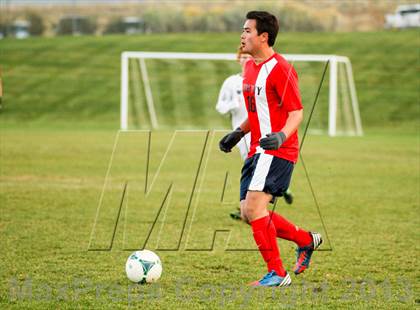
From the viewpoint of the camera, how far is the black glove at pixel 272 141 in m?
5.90

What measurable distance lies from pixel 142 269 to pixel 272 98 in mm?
1741

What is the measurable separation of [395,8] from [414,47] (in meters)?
10.7

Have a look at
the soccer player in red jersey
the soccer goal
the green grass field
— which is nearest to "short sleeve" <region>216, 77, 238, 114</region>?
the green grass field

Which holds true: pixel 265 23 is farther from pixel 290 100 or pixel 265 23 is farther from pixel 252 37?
pixel 290 100

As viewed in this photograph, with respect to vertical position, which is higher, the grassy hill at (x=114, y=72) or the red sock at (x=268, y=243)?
the red sock at (x=268, y=243)

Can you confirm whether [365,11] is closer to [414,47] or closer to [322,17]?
[322,17]

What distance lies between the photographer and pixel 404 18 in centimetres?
4681

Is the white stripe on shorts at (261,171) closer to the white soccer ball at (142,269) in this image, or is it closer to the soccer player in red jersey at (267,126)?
the soccer player in red jersey at (267,126)

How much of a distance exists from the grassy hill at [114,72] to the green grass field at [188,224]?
491cm

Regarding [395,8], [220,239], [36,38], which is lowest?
[36,38]

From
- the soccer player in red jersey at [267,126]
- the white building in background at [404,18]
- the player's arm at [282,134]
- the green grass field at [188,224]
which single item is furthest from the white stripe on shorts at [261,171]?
the white building in background at [404,18]

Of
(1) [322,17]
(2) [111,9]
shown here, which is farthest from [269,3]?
(2) [111,9]

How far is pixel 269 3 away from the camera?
51.5 metres

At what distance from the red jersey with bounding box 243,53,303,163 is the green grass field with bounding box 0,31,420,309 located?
1166 mm
